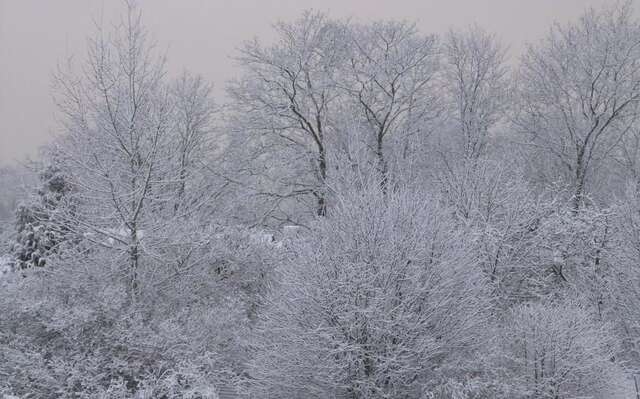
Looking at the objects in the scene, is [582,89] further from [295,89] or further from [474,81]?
[295,89]

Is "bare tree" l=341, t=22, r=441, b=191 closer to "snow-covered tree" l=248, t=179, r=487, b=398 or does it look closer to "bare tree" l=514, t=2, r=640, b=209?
"bare tree" l=514, t=2, r=640, b=209

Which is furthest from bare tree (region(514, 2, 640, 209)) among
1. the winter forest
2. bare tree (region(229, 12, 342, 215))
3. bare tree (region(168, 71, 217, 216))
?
bare tree (region(168, 71, 217, 216))

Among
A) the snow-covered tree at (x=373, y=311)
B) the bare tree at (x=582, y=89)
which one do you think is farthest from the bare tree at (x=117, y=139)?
the bare tree at (x=582, y=89)

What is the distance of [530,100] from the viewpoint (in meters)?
23.1

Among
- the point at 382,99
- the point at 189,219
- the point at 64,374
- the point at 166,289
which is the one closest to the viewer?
the point at 64,374

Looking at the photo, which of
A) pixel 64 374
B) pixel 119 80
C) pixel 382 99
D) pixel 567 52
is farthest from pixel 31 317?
pixel 567 52

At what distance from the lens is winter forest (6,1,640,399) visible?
331 inches

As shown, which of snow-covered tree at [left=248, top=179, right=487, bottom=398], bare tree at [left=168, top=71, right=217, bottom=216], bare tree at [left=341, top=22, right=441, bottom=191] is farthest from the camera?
bare tree at [left=168, top=71, right=217, bottom=216]

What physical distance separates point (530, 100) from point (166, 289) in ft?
60.5

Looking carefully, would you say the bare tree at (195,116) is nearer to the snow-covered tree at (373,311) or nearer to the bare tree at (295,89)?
the bare tree at (295,89)

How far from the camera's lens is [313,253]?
8648 mm

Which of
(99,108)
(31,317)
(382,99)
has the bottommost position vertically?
(31,317)

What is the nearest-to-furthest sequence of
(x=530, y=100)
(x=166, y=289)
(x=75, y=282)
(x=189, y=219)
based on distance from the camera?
(x=75, y=282), (x=166, y=289), (x=189, y=219), (x=530, y=100)

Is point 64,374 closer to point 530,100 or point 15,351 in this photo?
point 15,351
